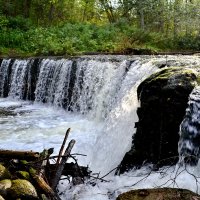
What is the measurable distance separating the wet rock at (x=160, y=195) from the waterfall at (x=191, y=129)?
163 centimetres

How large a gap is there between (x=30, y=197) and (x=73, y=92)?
32.1 ft

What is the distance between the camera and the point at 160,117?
6.56 metres

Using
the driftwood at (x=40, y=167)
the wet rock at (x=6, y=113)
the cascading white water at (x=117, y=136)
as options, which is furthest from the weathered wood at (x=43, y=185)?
the wet rock at (x=6, y=113)

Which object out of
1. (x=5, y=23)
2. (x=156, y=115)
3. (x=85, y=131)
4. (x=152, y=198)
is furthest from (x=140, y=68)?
(x=5, y=23)

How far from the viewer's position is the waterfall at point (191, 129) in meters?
6.01

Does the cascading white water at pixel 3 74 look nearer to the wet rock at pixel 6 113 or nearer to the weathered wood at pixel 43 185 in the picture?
the wet rock at pixel 6 113

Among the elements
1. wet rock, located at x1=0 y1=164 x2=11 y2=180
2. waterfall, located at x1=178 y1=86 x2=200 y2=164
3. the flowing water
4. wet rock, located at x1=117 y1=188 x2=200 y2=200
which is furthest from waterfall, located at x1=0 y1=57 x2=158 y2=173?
wet rock, located at x1=0 y1=164 x2=11 y2=180

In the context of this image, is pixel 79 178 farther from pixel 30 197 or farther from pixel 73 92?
pixel 73 92

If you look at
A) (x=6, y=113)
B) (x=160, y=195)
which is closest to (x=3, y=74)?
(x=6, y=113)

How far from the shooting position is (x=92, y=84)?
13047 mm

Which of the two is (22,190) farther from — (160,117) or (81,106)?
(81,106)

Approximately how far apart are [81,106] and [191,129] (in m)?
7.17

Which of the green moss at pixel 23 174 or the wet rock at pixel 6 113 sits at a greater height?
the green moss at pixel 23 174

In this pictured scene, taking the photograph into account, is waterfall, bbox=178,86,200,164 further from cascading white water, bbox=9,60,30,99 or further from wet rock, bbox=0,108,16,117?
cascading white water, bbox=9,60,30,99
